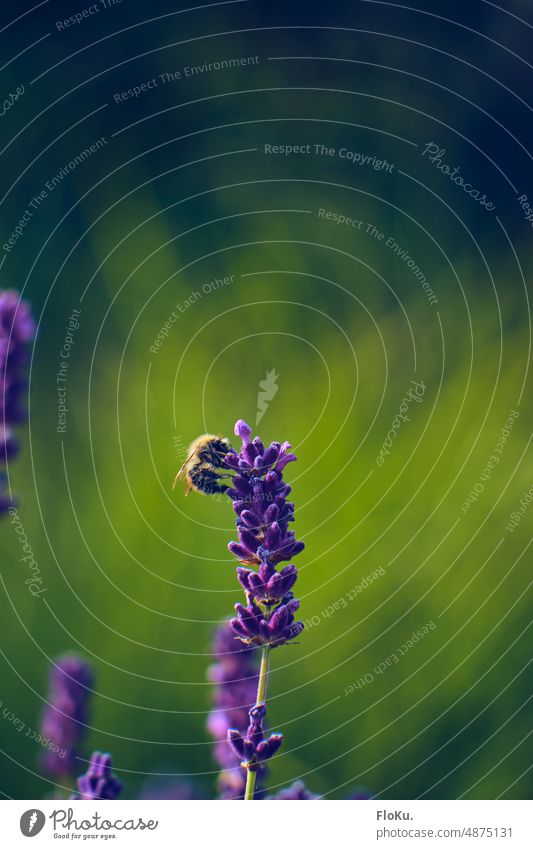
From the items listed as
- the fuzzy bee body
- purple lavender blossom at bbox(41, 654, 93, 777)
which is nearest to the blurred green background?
purple lavender blossom at bbox(41, 654, 93, 777)

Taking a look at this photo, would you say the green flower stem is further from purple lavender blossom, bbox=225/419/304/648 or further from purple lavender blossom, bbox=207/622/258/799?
purple lavender blossom, bbox=207/622/258/799

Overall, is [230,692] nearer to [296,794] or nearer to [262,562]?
[296,794]

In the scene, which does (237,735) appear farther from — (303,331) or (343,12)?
→ (343,12)

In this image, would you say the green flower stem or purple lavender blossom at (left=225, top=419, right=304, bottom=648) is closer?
the green flower stem

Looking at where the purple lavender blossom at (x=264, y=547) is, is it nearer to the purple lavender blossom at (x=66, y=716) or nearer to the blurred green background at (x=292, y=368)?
the purple lavender blossom at (x=66, y=716)

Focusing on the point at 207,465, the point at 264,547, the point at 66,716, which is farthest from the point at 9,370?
the point at 66,716

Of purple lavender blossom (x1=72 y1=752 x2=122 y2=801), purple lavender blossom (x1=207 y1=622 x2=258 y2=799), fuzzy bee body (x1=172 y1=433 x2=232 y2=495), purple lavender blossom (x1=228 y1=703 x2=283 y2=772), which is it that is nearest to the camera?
purple lavender blossom (x1=228 y1=703 x2=283 y2=772)
